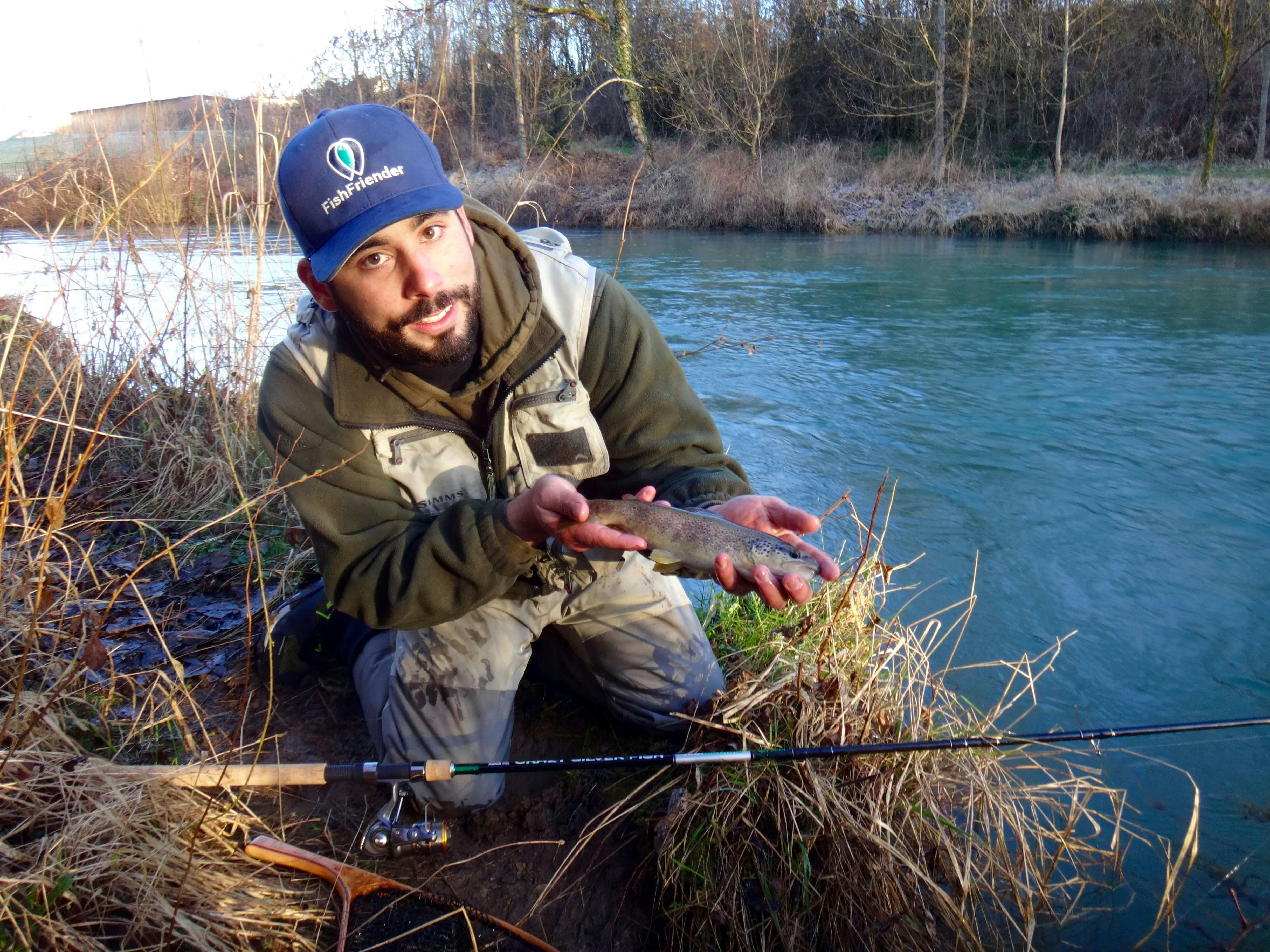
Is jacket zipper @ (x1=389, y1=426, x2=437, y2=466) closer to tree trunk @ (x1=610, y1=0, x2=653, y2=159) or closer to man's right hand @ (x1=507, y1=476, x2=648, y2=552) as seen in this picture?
man's right hand @ (x1=507, y1=476, x2=648, y2=552)

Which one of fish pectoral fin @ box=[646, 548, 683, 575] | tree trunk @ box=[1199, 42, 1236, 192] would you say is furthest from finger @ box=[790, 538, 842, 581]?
tree trunk @ box=[1199, 42, 1236, 192]

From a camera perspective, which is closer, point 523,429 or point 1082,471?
point 523,429

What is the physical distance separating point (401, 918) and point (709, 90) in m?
25.0

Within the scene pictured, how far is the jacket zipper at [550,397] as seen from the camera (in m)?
2.76

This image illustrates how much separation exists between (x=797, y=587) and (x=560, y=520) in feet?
2.13

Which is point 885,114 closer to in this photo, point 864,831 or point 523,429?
point 523,429

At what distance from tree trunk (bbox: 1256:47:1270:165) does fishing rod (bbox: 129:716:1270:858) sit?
1006 inches

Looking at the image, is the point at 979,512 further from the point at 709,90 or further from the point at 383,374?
the point at 709,90

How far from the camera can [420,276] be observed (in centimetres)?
254

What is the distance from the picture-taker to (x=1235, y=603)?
403cm

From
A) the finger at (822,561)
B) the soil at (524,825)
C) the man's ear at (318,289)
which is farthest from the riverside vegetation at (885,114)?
the finger at (822,561)

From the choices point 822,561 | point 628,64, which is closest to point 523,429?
point 822,561

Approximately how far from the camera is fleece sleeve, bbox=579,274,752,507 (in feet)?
9.42

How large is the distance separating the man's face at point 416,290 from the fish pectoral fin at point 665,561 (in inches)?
33.7
